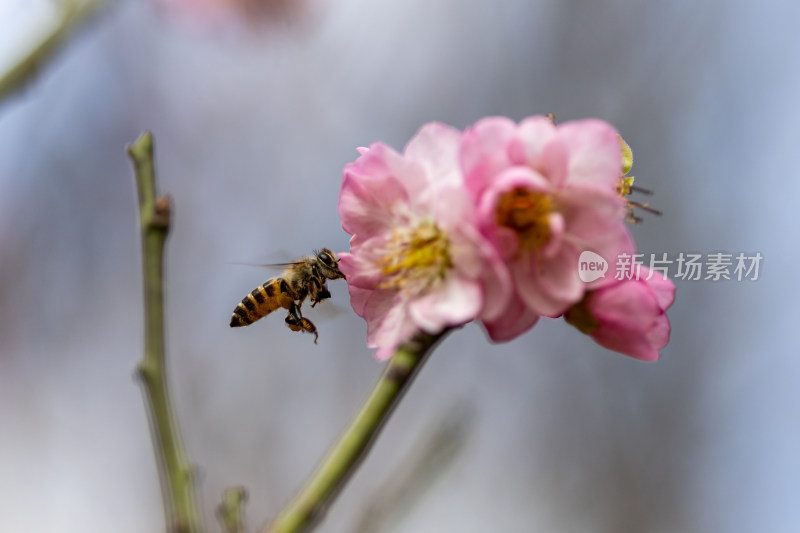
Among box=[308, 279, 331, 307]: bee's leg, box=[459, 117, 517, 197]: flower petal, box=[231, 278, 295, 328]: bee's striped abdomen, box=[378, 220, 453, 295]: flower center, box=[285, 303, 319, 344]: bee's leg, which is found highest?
box=[459, 117, 517, 197]: flower petal

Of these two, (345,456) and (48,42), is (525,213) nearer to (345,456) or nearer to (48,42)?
(345,456)

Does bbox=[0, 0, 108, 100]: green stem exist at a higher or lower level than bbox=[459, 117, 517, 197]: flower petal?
higher

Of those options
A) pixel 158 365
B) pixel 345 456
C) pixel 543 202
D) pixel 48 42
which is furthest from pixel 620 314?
pixel 48 42

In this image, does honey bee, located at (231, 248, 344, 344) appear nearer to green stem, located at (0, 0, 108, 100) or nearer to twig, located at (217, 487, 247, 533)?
twig, located at (217, 487, 247, 533)

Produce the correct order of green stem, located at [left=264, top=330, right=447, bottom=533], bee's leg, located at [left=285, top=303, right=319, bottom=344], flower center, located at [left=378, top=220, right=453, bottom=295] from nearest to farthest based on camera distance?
green stem, located at [left=264, top=330, right=447, bottom=533], flower center, located at [left=378, top=220, right=453, bottom=295], bee's leg, located at [left=285, top=303, right=319, bottom=344]

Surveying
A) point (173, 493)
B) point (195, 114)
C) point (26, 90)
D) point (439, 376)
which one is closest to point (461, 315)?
point (173, 493)

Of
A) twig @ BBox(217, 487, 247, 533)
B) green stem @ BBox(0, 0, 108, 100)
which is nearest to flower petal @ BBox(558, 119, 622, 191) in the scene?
twig @ BBox(217, 487, 247, 533)

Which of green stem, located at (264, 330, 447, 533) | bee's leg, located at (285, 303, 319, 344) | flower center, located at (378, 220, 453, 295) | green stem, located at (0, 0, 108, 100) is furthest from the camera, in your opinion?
green stem, located at (0, 0, 108, 100)

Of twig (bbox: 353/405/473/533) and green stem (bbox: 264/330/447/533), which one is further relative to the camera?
twig (bbox: 353/405/473/533)
